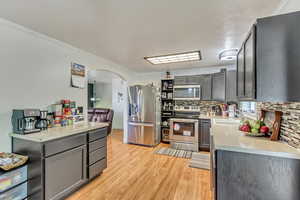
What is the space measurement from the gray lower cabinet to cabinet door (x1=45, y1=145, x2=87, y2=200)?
6.26 ft

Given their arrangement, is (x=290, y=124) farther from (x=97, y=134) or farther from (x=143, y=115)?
(x=143, y=115)

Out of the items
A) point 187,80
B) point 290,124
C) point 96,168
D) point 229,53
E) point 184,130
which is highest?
point 229,53

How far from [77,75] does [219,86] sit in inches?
137

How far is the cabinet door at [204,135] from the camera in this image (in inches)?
147

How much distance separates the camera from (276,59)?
41.9 inches

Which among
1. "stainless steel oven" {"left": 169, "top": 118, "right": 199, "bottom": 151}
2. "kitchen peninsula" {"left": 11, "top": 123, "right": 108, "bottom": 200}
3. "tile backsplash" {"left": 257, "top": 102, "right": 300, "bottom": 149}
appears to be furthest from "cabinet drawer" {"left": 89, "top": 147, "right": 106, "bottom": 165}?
"tile backsplash" {"left": 257, "top": 102, "right": 300, "bottom": 149}

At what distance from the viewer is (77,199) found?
6.43 feet

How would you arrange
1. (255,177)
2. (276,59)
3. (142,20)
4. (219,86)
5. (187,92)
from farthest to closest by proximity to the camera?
1. (187,92)
2. (219,86)
3. (142,20)
4. (255,177)
5. (276,59)

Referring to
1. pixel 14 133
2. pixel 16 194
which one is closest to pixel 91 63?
pixel 14 133

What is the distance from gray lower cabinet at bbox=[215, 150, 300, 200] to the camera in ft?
3.60

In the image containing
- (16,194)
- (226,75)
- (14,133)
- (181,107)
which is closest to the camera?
(16,194)

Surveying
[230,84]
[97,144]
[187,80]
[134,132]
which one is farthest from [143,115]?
[230,84]

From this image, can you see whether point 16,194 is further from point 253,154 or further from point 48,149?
point 253,154

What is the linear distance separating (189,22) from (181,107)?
306 cm
